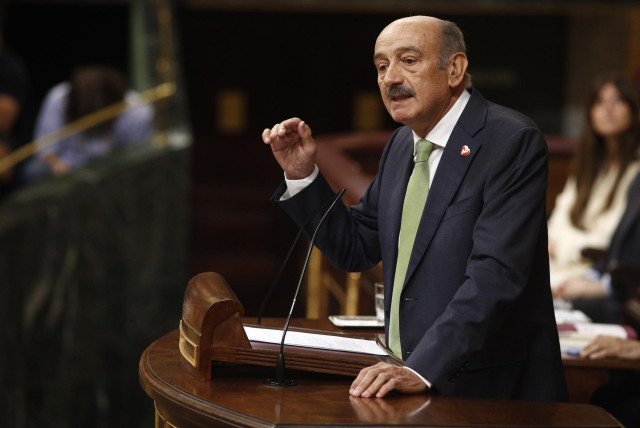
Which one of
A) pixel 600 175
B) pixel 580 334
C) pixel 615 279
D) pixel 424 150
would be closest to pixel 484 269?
pixel 424 150

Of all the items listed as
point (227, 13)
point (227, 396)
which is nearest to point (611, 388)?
point (227, 396)

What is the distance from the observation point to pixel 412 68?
6.93ft

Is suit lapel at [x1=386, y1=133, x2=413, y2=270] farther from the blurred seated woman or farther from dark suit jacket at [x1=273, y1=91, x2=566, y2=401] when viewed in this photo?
the blurred seated woman

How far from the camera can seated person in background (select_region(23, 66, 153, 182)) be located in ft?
21.1

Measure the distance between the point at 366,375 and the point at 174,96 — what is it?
643cm

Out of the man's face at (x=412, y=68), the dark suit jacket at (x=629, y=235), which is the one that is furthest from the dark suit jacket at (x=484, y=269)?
the dark suit jacket at (x=629, y=235)

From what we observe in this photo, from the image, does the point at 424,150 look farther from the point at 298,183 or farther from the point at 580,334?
the point at 580,334

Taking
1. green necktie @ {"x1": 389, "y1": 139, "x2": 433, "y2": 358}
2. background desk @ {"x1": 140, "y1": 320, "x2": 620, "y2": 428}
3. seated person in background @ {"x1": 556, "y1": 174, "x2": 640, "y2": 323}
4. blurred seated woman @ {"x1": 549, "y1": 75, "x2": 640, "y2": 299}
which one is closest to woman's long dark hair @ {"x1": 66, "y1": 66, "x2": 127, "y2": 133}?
blurred seated woman @ {"x1": 549, "y1": 75, "x2": 640, "y2": 299}

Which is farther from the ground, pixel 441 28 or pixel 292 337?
pixel 441 28

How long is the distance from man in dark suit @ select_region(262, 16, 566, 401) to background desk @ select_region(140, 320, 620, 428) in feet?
0.27

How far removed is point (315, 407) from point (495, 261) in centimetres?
48

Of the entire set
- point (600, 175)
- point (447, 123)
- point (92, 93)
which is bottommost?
point (600, 175)

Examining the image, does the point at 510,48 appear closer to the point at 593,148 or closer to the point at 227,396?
the point at 593,148

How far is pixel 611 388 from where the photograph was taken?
9.78ft
